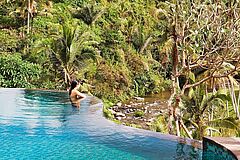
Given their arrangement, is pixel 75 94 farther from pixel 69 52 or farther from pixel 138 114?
pixel 138 114

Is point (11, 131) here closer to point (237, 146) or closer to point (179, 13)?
point (237, 146)

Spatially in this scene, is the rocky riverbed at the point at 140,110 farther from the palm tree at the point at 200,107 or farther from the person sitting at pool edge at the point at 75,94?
the person sitting at pool edge at the point at 75,94

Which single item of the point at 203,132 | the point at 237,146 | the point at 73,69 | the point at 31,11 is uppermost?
the point at 31,11

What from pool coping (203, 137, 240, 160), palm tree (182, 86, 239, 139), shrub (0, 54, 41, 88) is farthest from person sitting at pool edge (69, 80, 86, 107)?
pool coping (203, 137, 240, 160)

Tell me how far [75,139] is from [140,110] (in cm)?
1176

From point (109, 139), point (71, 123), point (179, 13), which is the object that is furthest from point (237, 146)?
point (179, 13)

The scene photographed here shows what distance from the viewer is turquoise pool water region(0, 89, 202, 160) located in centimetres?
612

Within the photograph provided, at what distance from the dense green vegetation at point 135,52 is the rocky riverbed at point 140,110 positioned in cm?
76

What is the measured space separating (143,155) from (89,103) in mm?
4552

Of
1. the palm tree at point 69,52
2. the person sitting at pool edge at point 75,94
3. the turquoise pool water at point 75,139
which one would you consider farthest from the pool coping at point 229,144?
the palm tree at point 69,52

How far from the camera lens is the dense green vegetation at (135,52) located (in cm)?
900

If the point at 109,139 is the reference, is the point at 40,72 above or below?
above

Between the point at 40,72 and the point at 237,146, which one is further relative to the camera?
the point at 40,72

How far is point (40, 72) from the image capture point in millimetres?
16266
